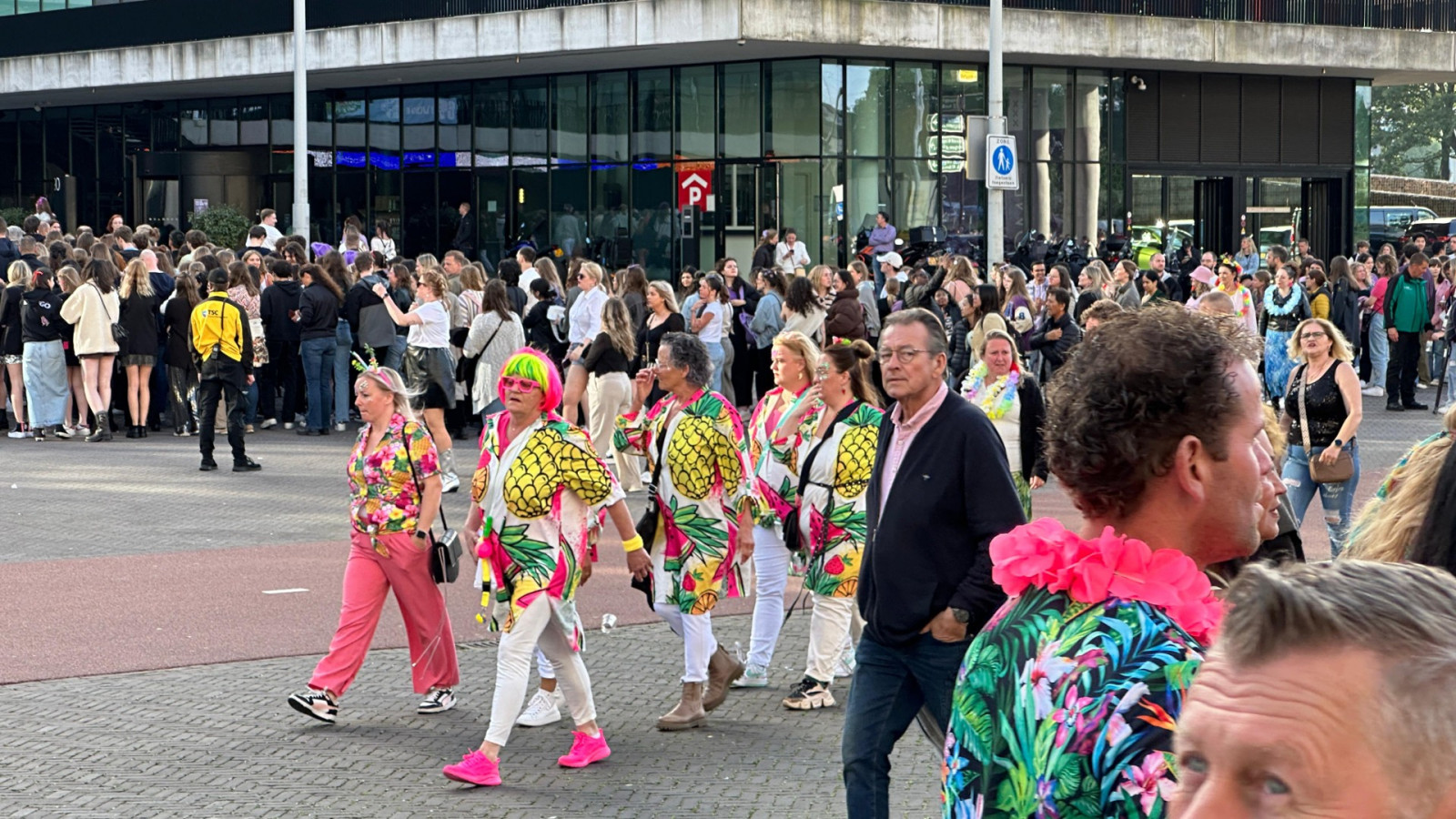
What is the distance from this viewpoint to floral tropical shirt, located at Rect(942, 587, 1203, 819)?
Result: 2.21 m

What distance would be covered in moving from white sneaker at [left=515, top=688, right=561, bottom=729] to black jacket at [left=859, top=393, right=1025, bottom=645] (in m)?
3.10

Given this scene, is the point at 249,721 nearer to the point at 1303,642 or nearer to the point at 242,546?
the point at 242,546

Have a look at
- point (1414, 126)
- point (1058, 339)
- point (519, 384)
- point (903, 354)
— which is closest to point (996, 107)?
point (1058, 339)

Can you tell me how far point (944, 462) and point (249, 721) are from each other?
4.17 meters

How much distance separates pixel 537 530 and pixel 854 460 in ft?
5.44

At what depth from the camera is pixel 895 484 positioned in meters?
5.48

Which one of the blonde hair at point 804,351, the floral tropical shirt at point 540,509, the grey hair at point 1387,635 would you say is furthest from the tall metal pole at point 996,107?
the grey hair at point 1387,635

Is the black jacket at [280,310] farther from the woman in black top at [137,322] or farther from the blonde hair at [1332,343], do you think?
the blonde hair at [1332,343]

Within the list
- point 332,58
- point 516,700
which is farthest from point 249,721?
point 332,58

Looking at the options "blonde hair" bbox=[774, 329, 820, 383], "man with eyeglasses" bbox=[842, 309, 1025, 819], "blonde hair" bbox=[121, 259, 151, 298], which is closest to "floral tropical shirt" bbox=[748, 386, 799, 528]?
"blonde hair" bbox=[774, 329, 820, 383]

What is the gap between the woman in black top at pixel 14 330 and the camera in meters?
20.0

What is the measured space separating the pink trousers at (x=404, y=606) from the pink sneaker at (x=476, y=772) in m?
1.32

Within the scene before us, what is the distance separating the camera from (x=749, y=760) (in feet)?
24.3

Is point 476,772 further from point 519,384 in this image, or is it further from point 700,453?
point 700,453
